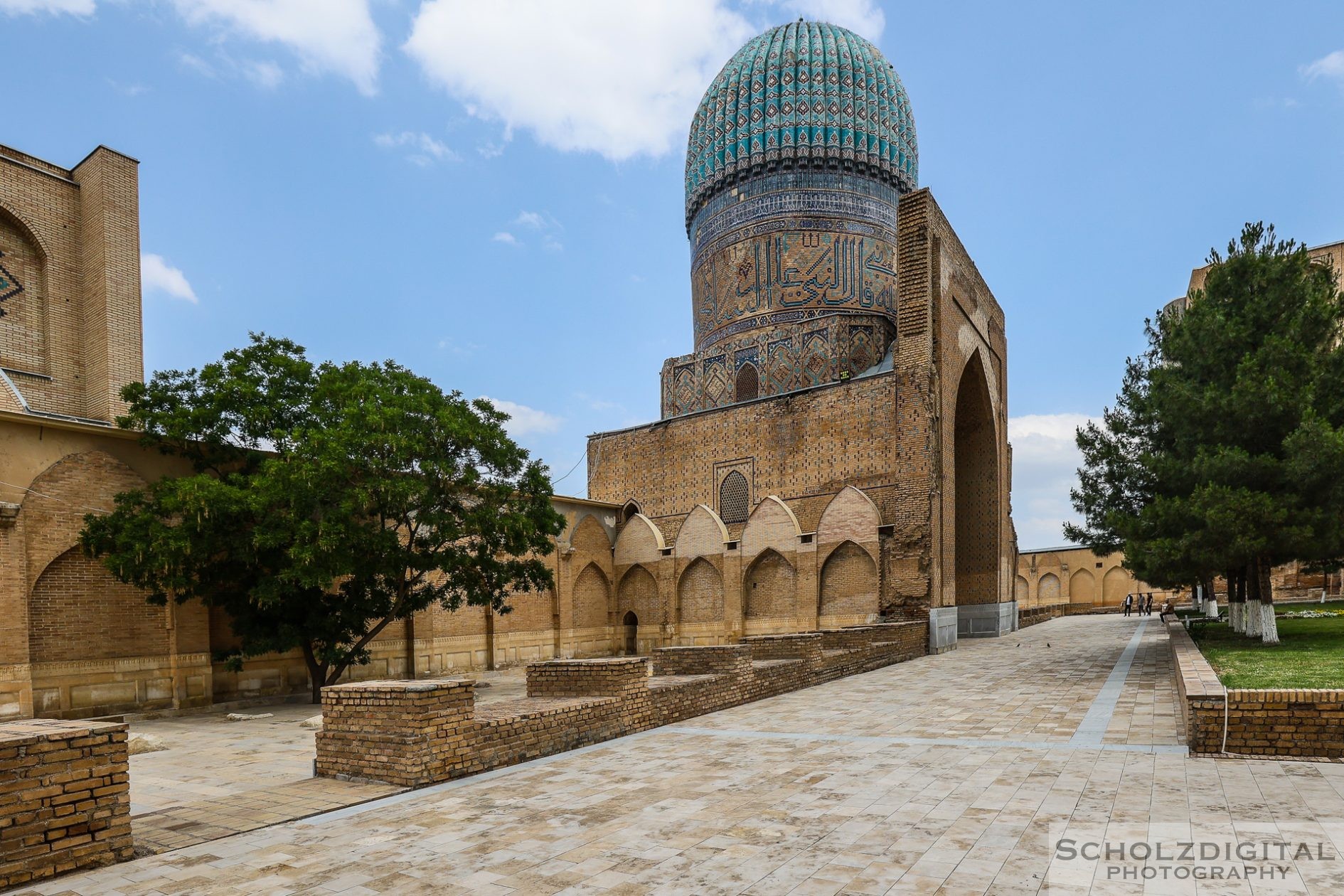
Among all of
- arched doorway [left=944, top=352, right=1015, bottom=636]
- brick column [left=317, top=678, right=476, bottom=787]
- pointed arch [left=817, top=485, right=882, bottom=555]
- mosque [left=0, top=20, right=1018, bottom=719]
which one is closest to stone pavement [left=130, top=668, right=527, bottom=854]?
brick column [left=317, top=678, right=476, bottom=787]

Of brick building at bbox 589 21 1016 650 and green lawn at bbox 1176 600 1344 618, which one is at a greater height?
brick building at bbox 589 21 1016 650

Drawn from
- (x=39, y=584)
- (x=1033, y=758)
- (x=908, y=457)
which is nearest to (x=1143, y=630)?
(x=908, y=457)

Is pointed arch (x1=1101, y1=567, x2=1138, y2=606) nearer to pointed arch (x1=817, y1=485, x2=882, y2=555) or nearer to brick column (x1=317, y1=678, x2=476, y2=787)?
pointed arch (x1=817, y1=485, x2=882, y2=555)

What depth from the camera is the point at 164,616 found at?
11.4 metres

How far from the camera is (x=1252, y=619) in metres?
13.4

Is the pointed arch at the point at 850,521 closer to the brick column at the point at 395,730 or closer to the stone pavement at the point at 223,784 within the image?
the stone pavement at the point at 223,784

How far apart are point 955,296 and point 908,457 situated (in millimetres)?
4426

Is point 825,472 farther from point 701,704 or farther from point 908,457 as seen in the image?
point 701,704

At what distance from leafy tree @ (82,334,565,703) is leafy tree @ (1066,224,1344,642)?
358 inches

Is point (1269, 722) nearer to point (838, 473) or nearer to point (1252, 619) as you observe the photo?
point (1252, 619)

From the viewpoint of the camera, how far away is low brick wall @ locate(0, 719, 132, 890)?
3.95 metres

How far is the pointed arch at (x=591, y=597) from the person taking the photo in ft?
65.2

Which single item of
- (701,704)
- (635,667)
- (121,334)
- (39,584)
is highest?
(121,334)

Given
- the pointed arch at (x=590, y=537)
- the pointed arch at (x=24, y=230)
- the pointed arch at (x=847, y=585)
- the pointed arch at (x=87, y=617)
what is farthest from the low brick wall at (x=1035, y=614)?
the pointed arch at (x=24, y=230)
